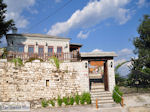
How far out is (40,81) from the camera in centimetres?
1045

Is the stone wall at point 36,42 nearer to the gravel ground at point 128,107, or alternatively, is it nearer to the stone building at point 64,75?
the stone building at point 64,75

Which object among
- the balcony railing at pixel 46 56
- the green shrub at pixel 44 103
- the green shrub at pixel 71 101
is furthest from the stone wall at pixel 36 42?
the green shrub at pixel 71 101

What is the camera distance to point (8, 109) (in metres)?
9.26

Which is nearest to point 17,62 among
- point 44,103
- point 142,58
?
point 44,103

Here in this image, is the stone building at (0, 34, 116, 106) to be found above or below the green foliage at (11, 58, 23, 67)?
below

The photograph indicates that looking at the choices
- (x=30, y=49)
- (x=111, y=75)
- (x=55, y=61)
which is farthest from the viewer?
(x=30, y=49)

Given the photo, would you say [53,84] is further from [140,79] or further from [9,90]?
[140,79]

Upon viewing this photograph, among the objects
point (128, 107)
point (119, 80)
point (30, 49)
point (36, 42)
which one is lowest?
point (128, 107)

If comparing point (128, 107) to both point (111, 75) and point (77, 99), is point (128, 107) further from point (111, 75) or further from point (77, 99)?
point (77, 99)

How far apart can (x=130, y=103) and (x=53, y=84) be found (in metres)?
6.74

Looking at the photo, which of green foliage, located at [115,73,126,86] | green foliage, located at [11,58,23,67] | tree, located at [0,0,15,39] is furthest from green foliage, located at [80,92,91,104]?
tree, located at [0,0,15,39]

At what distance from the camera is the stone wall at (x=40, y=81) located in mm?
9992

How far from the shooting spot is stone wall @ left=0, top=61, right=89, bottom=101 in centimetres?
999

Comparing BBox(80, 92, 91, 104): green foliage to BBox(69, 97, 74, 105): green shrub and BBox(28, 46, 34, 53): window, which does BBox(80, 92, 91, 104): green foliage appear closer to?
BBox(69, 97, 74, 105): green shrub
